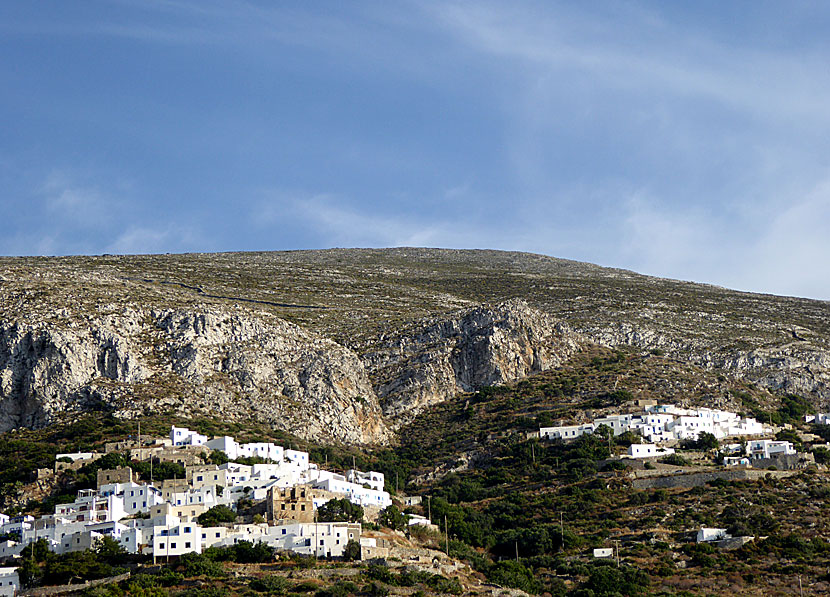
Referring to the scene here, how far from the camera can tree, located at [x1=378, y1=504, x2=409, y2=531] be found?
68812 mm

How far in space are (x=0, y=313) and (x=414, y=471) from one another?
117 feet

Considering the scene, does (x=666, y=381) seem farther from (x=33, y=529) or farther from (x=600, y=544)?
(x=33, y=529)

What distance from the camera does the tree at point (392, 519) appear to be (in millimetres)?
68812

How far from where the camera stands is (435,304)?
126 m

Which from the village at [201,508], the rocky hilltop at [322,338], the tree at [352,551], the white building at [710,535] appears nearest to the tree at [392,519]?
the village at [201,508]

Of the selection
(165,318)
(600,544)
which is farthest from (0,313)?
(600,544)

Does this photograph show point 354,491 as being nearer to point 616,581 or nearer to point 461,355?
point 616,581

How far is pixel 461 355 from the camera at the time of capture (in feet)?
341

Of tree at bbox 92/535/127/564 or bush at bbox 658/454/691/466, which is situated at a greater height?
bush at bbox 658/454/691/466

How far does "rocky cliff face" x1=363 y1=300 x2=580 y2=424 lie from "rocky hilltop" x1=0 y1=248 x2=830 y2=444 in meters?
0.14

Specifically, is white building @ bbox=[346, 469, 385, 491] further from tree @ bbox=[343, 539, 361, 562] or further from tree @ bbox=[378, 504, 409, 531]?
tree @ bbox=[343, 539, 361, 562]

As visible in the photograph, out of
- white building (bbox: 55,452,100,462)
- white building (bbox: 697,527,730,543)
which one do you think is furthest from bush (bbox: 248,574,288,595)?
white building (bbox: 697,527,730,543)

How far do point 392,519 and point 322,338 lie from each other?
37.6 metres

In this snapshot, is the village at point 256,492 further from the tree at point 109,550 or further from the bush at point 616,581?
the bush at point 616,581
